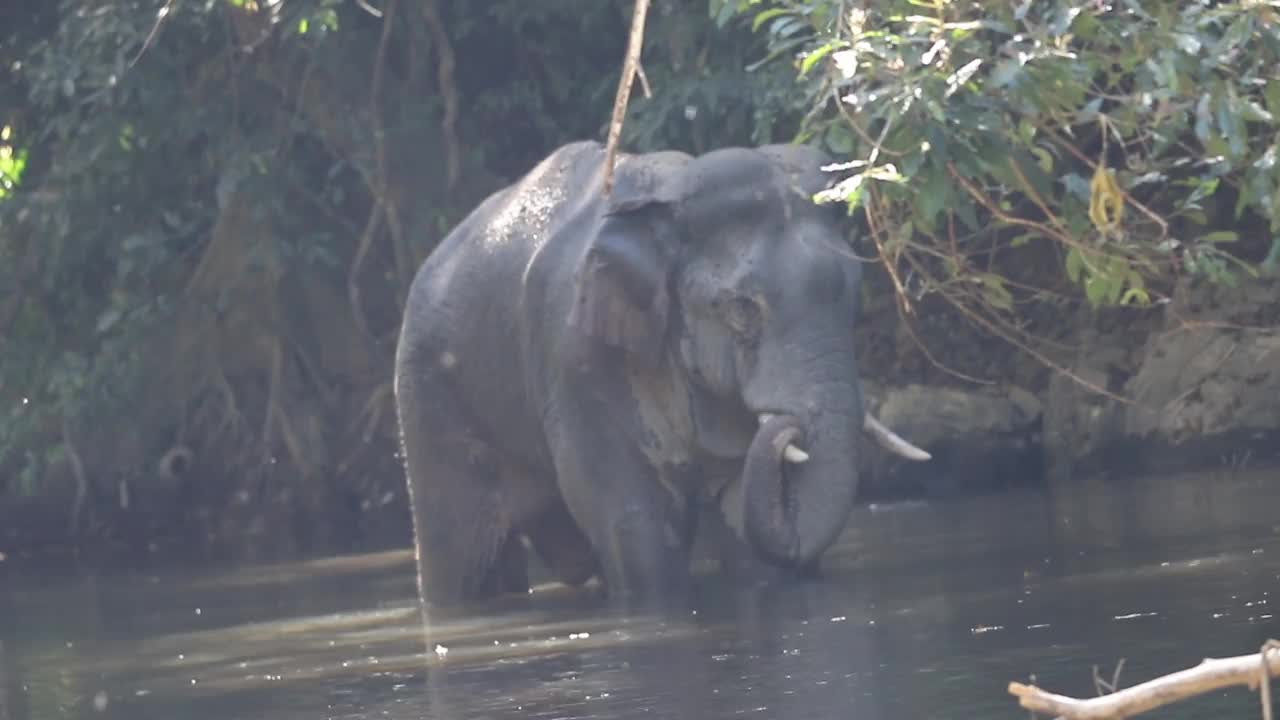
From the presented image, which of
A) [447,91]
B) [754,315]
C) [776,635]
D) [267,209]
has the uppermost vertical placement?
[447,91]

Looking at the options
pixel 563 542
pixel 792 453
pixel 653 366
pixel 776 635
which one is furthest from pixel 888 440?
pixel 776 635

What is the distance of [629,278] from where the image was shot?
9.99 m

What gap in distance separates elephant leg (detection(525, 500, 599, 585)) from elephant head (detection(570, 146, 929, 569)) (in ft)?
3.38

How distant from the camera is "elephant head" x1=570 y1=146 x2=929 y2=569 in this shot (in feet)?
31.1

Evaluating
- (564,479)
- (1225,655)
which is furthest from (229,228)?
(1225,655)

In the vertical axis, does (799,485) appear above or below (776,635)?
above

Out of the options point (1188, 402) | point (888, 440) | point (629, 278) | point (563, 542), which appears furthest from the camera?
point (1188, 402)

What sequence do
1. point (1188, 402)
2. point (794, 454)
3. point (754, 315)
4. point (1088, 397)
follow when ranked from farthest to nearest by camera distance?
point (1088, 397)
point (1188, 402)
point (754, 315)
point (794, 454)

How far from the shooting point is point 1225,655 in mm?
6711

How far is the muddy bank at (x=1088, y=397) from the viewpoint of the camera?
13.7 metres

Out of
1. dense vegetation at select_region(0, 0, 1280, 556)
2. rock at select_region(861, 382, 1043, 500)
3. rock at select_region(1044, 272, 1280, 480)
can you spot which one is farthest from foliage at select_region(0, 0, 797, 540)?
rock at select_region(1044, 272, 1280, 480)

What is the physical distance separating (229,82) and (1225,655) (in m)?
11.0

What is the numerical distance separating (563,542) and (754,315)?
1906 mm

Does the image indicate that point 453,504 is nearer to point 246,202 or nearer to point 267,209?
point 267,209
